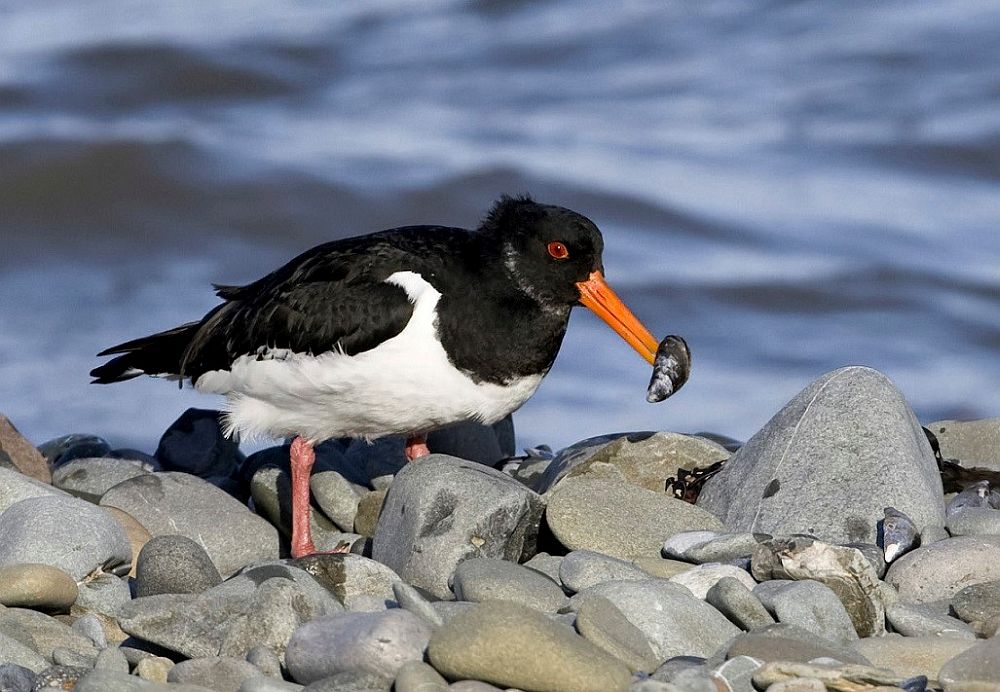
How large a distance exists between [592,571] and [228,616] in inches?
46.7

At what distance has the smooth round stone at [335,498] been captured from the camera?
6109 millimetres

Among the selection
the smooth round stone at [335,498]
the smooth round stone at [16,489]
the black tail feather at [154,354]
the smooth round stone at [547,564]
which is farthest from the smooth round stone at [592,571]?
the black tail feather at [154,354]

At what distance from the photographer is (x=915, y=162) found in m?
12.7

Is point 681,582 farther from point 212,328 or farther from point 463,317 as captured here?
point 212,328

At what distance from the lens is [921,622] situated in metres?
4.29

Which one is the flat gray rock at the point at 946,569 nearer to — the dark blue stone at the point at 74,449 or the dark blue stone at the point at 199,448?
the dark blue stone at the point at 199,448

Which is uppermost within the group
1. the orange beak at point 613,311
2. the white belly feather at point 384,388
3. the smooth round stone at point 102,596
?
the orange beak at point 613,311

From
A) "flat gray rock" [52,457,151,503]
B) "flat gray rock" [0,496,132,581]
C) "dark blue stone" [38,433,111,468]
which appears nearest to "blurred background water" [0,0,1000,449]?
"dark blue stone" [38,433,111,468]

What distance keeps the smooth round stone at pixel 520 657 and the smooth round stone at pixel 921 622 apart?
1.11 m

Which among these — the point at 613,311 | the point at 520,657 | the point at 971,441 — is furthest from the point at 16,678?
the point at 971,441

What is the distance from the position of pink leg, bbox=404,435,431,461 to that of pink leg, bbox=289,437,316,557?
498 millimetres

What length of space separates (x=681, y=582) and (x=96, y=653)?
5.96 feet

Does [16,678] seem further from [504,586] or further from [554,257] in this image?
[554,257]

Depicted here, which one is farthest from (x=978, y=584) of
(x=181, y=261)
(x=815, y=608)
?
(x=181, y=261)
